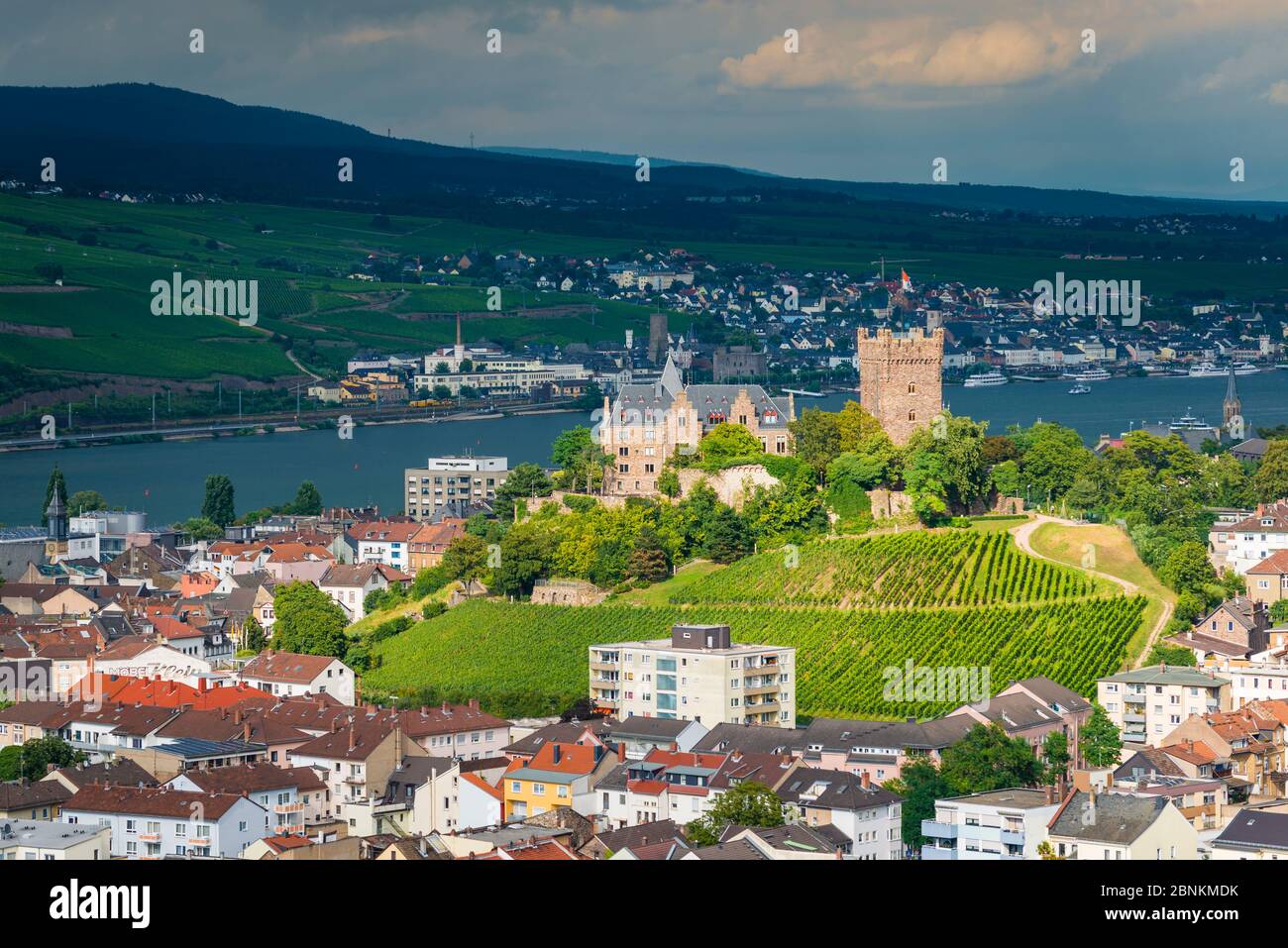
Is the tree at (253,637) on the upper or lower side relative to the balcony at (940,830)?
lower

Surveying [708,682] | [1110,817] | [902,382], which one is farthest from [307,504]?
[1110,817]

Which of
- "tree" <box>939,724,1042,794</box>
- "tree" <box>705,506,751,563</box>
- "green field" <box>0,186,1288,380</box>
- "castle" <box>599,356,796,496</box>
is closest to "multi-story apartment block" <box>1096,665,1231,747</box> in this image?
"tree" <box>939,724,1042,794</box>

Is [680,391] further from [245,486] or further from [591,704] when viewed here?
[245,486]

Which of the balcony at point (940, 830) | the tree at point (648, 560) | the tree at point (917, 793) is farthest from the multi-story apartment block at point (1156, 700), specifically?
the tree at point (648, 560)

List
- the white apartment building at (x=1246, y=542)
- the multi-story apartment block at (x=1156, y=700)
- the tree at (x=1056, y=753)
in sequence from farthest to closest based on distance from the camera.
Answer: the white apartment building at (x=1246, y=542), the multi-story apartment block at (x=1156, y=700), the tree at (x=1056, y=753)

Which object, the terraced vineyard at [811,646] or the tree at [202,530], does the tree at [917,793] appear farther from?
the tree at [202,530]
